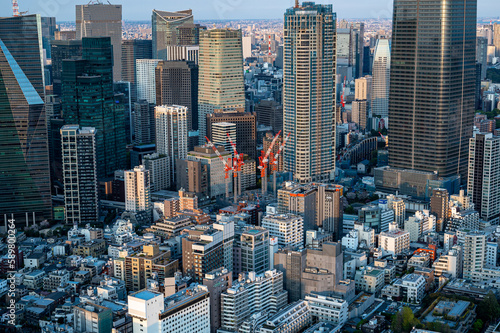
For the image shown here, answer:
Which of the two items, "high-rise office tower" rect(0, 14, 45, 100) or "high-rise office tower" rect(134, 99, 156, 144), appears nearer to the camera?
"high-rise office tower" rect(0, 14, 45, 100)

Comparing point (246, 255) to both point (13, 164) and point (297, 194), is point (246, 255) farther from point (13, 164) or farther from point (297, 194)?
point (13, 164)

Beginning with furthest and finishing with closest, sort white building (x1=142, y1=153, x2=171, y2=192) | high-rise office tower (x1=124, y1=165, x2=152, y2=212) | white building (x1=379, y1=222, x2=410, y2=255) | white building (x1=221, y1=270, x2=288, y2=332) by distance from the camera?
white building (x1=142, y1=153, x2=171, y2=192)
high-rise office tower (x1=124, y1=165, x2=152, y2=212)
white building (x1=379, y1=222, x2=410, y2=255)
white building (x1=221, y1=270, x2=288, y2=332)

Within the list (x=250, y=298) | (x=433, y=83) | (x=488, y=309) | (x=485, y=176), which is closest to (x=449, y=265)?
(x=488, y=309)

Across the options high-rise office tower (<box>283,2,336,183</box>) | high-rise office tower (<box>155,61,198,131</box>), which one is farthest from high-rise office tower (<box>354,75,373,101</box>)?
high-rise office tower (<box>283,2,336,183</box>)

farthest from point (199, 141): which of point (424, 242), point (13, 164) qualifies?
point (424, 242)

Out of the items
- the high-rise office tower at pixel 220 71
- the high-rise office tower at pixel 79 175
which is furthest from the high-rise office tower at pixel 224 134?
the high-rise office tower at pixel 79 175

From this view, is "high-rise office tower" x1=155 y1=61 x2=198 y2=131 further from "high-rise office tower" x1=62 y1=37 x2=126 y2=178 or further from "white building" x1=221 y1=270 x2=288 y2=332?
"white building" x1=221 y1=270 x2=288 y2=332
